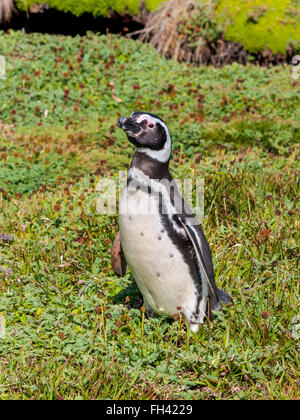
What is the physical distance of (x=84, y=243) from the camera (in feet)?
19.0

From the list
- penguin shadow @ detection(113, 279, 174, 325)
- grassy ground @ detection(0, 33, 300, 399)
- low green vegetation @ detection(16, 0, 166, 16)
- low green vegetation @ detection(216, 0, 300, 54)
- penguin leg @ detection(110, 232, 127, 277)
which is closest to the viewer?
grassy ground @ detection(0, 33, 300, 399)

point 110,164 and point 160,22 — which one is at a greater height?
point 160,22

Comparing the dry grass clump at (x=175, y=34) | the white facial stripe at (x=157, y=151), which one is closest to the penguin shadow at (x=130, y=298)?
the white facial stripe at (x=157, y=151)

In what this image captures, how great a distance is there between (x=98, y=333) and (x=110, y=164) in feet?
12.5

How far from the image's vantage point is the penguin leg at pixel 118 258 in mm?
4941

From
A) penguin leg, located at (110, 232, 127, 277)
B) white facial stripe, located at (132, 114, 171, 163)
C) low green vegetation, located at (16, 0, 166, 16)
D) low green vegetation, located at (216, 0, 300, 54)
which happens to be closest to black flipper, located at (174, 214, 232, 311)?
white facial stripe, located at (132, 114, 171, 163)

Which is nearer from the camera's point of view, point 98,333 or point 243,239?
point 98,333

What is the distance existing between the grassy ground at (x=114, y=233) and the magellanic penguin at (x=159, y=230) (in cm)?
30

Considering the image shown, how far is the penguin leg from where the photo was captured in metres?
4.94

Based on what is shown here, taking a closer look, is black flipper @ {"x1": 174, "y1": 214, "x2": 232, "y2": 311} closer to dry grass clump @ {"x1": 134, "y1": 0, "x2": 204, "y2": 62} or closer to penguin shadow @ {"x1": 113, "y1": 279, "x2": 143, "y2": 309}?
penguin shadow @ {"x1": 113, "y1": 279, "x2": 143, "y2": 309}

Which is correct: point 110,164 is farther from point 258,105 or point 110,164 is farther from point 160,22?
point 160,22
